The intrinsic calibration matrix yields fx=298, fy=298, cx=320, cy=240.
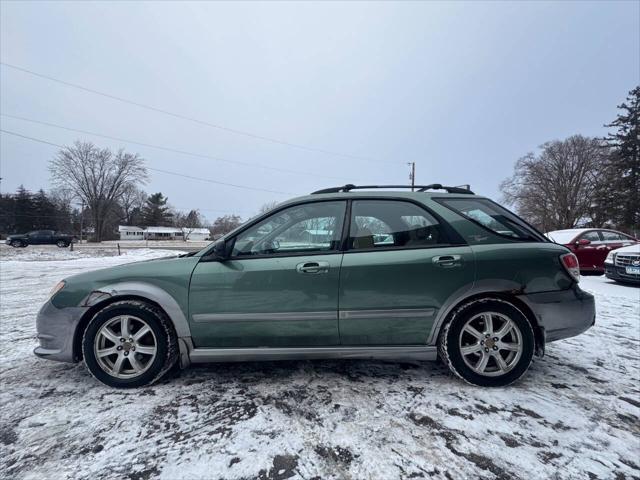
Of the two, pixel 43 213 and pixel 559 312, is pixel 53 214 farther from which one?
pixel 559 312

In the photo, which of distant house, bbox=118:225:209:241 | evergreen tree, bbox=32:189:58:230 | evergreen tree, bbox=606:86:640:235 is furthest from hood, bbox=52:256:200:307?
evergreen tree, bbox=32:189:58:230

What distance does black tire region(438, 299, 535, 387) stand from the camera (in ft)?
7.99

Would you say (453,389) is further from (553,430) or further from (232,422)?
(232,422)

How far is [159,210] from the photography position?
79.2 m

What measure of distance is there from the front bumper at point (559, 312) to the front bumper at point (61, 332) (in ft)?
12.2

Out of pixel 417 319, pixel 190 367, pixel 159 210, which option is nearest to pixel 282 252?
pixel 417 319

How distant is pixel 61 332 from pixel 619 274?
34.7 ft

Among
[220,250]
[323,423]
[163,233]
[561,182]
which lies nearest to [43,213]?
[163,233]

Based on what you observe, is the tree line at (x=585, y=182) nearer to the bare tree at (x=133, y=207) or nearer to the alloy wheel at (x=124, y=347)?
the alloy wheel at (x=124, y=347)

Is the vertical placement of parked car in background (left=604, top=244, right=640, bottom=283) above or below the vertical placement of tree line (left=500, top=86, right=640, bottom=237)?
below

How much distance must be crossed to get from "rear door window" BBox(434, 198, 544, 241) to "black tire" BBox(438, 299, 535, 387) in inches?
24.9

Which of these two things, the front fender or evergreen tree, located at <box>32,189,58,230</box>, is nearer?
the front fender

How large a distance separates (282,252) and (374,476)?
162cm

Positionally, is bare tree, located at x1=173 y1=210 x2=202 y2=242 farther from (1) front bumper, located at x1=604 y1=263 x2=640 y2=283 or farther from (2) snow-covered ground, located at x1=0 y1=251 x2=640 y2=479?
(2) snow-covered ground, located at x1=0 y1=251 x2=640 y2=479
